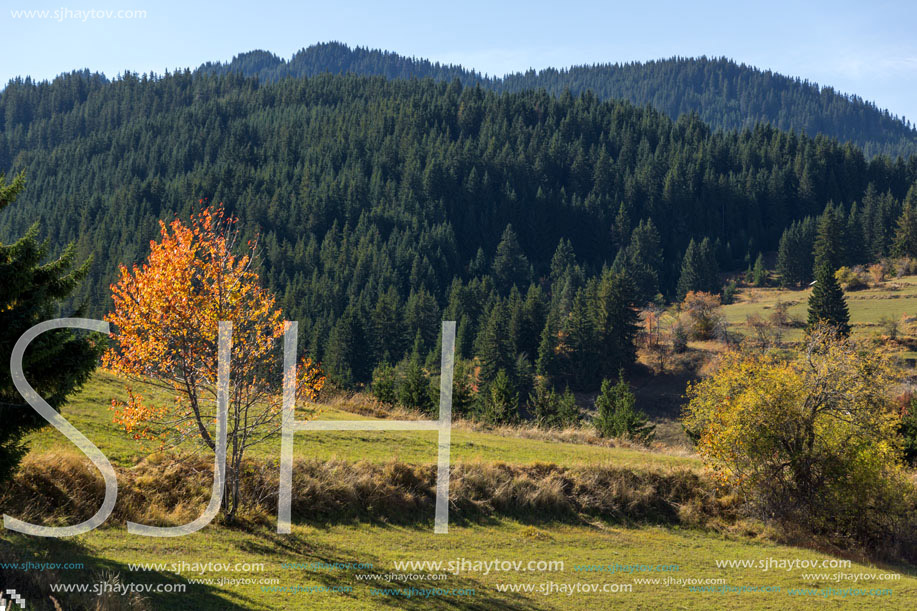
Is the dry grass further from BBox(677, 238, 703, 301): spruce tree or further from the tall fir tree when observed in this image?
the tall fir tree

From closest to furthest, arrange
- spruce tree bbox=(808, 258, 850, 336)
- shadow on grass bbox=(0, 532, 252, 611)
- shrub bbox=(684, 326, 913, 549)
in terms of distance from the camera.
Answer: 1. shadow on grass bbox=(0, 532, 252, 611)
2. shrub bbox=(684, 326, 913, 549)
3. spruce tree bbox=(808, 258, 850, 336)

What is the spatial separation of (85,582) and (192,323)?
6.02 m

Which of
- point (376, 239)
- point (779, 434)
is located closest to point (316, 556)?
point (779, 434)

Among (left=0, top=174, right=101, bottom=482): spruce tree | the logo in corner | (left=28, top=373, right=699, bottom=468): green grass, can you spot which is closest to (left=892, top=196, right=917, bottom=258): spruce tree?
(left=28, top=373, right=699, bottom=468): green grass

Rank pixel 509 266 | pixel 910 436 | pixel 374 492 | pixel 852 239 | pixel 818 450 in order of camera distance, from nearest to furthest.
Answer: pixel 374 492 < pixel 818 450 < pixel 910 436 < pixel 852 239 < pixel 509 266

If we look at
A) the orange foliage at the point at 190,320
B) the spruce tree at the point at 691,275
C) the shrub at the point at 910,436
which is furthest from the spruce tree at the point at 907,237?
the orange foliage at the point at 190,320

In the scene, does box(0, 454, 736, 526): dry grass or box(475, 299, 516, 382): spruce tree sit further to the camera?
box(475, 299, 516, 382): spruce tree

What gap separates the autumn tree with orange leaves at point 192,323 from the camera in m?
15.7

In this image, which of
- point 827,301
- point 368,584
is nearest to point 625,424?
point 368,584

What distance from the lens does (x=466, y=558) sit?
58.5 feet

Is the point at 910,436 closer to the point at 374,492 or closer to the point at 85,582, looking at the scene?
the point at 374,492

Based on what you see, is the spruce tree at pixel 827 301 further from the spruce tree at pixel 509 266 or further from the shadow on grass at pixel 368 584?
the shadow on grass at pixel 368 584

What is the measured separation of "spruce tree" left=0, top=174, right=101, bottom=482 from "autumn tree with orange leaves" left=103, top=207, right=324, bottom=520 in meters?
1.18

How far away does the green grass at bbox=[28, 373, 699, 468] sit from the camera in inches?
776
